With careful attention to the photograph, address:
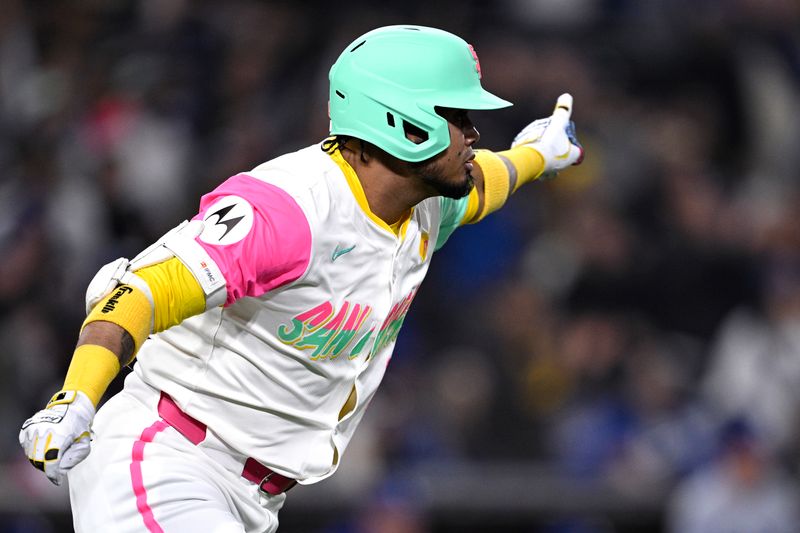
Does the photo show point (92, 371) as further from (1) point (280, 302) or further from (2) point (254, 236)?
(1) point (280, 302)

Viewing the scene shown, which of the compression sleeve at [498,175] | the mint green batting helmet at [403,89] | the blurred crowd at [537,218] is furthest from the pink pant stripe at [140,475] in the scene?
the blurred crowd at [537,218]

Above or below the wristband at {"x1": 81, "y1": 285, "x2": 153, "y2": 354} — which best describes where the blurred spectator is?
below

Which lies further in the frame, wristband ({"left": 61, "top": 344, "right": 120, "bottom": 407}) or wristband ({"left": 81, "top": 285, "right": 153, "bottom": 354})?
wristband ({"left": 81, "top": 285, "right": 153, "bottom": 354})

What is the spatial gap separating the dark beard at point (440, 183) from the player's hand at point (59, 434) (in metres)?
1.32

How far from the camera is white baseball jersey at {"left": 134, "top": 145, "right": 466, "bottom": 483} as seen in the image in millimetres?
3701

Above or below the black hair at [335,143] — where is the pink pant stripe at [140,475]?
below

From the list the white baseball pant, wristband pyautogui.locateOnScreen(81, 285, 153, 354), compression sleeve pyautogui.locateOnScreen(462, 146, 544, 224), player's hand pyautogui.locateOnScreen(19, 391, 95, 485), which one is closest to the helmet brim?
compression sleeve pyautogui.locateOnScreen(462, 146, 544, 224)

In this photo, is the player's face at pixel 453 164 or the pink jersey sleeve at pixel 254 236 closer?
the pink jersey sleeve at pixel 254 236

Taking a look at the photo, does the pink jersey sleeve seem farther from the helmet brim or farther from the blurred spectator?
the blurred spectator

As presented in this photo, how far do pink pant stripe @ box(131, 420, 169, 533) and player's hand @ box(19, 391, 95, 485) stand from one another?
60cm

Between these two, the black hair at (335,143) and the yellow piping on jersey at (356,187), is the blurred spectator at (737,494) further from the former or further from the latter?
the black hair at (335,143)

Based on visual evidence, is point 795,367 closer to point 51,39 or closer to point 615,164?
point 615,164

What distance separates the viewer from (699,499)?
8.12 metres

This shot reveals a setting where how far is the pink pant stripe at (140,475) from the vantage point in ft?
12.5
